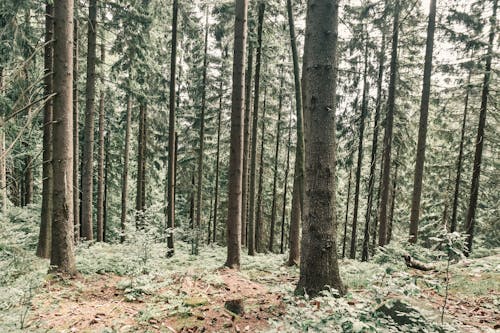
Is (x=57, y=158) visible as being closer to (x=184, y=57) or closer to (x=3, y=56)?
(x=3, y=56)

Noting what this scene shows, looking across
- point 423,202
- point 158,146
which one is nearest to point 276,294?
point 158,146

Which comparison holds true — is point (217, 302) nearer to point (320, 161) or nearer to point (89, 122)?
point (320, 161)

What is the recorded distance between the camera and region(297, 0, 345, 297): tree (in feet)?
15.2

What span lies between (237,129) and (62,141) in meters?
4.19

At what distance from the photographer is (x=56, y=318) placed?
499cm

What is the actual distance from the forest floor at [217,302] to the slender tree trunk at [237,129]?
0.94m

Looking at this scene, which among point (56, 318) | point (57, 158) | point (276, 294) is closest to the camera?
point (56, 318)

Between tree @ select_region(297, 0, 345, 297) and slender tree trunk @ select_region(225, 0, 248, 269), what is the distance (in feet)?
12.6

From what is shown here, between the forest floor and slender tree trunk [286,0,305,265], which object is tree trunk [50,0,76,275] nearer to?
the forest floor

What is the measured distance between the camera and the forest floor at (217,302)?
3748 mm

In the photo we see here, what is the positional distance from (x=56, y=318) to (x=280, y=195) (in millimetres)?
24842

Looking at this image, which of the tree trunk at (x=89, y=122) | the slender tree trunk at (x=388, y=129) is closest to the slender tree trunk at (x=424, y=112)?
the slender tree trunk at (x=388, y=129)

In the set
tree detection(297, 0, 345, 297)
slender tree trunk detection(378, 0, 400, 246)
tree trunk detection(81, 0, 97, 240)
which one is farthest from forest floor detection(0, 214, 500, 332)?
slender tree trunk detection(378, 0, 400, 246)

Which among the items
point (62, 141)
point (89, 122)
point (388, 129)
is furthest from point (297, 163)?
point (89, 122)
